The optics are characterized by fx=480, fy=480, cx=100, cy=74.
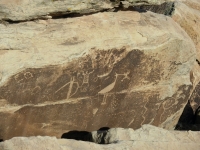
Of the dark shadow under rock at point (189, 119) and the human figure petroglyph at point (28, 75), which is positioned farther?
the dark shadow under rock at point (189, 119)

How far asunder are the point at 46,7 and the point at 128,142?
5.42 ft

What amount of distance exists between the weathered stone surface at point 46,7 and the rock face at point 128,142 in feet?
4.45

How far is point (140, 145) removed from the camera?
15.8ft

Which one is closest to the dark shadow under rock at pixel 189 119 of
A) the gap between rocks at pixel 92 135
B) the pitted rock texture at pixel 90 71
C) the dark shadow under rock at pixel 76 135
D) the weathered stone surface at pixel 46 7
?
the pitted rock texture at pixel 90 71

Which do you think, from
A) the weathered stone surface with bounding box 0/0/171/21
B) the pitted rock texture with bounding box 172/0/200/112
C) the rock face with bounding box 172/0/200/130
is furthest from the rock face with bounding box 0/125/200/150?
the pitted rock texture with bounding box 172/0/200/112

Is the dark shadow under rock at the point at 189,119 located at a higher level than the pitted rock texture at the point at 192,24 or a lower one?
lower

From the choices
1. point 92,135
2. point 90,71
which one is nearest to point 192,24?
point 90,71

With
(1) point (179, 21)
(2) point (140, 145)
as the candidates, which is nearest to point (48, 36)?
(2) point (140, 145)

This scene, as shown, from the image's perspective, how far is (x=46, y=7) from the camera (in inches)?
200

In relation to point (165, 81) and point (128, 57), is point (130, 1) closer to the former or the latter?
point (128, 57)

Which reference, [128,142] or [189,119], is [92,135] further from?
[189,119]

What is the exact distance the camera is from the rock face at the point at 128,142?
14.4 ft

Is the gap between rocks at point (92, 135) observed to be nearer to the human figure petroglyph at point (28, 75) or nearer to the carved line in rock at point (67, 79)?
the carved line in rock at point (67, 79)

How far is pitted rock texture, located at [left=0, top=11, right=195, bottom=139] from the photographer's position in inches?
200
